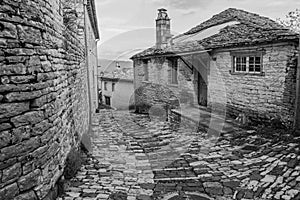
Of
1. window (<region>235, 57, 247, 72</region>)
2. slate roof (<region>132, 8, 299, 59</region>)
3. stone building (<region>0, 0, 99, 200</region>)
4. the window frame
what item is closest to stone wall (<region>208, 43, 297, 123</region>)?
the window frame

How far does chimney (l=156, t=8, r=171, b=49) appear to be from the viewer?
14.8m

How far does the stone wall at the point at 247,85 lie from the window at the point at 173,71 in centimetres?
30

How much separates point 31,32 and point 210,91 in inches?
356

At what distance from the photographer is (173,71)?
533 inches

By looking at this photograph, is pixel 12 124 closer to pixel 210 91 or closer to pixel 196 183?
pixel 196 183

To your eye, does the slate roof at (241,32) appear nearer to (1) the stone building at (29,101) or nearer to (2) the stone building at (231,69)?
(2) the stone building at (231,69)

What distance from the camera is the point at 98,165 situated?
5816 millimetres

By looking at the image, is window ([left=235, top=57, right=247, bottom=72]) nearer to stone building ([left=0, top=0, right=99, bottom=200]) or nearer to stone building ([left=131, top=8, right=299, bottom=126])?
stone building ([left=131, top=8, right=299, bottom=126])

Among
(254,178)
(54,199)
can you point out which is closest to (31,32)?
(54,199)

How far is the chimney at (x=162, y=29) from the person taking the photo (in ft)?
48.6

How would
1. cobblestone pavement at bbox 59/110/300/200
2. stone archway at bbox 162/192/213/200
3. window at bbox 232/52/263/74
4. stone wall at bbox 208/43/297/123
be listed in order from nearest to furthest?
stone archway at bbox 162/192/213/200 → cobblestone pavement at bbox 59/110/300/200 → stone wall at bbox 208/43/297/123 → window at bbox 232/52/263/74

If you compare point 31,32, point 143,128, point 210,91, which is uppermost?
point 31,32

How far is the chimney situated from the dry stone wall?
36.7 ft

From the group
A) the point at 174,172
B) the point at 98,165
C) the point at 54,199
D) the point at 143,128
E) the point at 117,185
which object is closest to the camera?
the point at 54,199
